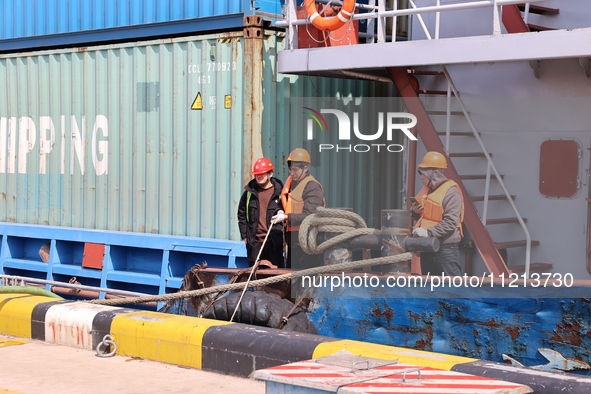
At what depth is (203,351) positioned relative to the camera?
6.54 metres

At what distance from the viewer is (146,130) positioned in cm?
997

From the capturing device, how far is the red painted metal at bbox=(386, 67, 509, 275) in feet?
24.9

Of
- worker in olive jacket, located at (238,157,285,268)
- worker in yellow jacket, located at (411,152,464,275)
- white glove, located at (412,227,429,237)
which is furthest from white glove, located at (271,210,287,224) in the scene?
white glove, located at (412,227,429,237)

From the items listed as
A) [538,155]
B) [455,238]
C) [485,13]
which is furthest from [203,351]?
[485,13]

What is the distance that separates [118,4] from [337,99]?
309cm

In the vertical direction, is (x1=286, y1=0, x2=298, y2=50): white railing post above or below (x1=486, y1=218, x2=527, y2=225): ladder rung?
above

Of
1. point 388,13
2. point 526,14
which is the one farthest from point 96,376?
point 526,14

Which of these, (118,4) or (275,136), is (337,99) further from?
(118,4)

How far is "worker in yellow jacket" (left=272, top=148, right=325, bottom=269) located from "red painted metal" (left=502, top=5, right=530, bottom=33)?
95.1 inches

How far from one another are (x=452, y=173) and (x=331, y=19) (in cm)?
196

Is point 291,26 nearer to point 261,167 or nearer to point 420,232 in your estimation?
point 261,167

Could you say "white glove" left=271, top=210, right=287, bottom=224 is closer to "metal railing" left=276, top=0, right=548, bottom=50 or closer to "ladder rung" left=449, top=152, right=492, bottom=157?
"metal railing" left=276, top=0, right=548, bottom=50

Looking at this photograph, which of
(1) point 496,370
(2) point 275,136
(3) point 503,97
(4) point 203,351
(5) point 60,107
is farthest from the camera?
(5) point 60,107

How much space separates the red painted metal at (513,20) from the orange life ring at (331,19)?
1.56m
